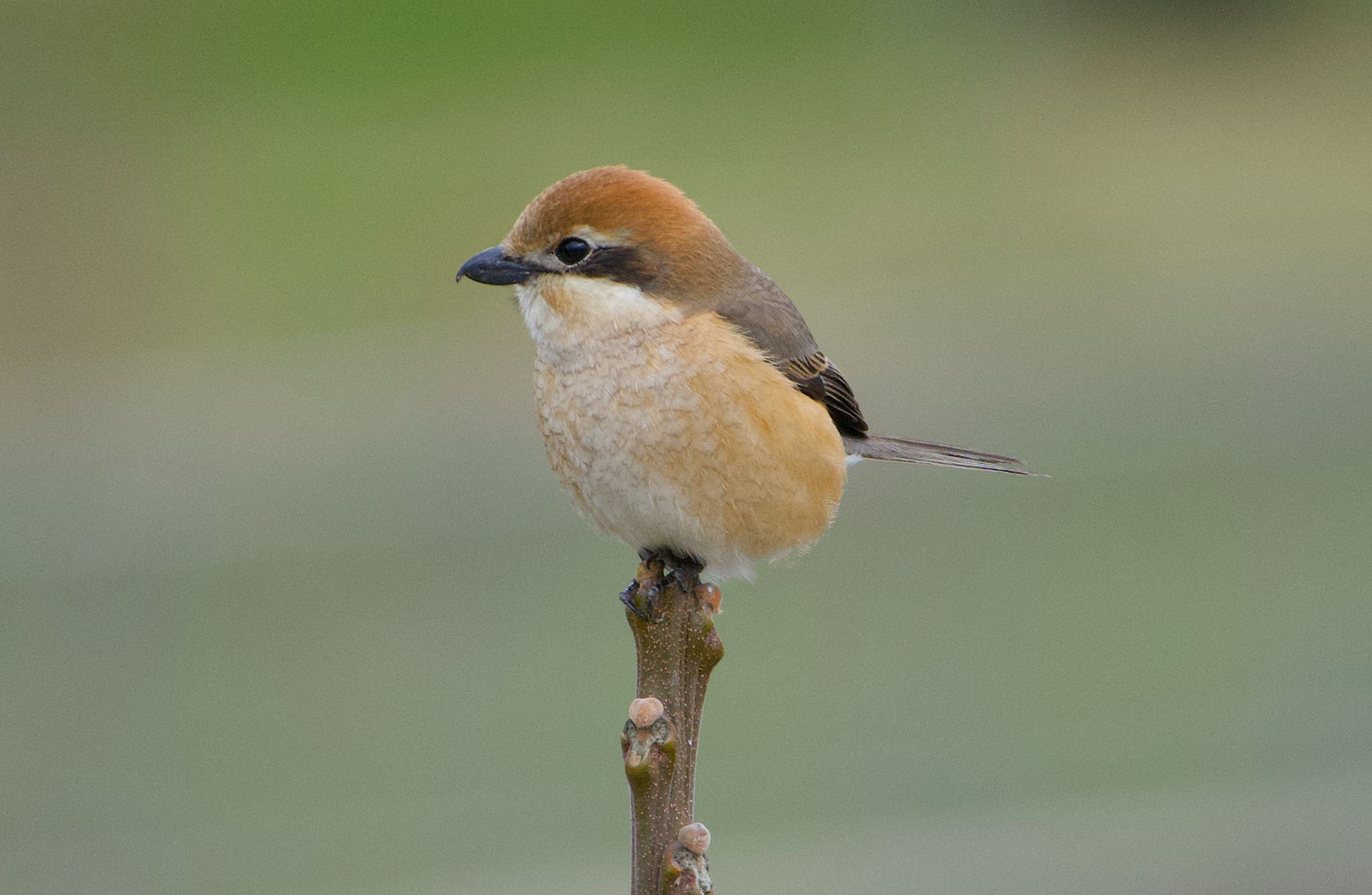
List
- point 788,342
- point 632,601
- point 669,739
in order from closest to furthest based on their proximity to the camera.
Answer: point 669,739, point 632,601, point 788,342

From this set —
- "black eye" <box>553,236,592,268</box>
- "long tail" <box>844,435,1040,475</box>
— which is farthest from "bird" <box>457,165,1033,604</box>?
"long tail" <box>844,435,1040,475</box>

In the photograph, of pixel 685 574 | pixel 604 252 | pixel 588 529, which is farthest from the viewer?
pixel 588 529

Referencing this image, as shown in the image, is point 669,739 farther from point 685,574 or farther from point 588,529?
point 588,529

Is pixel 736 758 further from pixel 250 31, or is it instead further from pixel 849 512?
pixel 250 31

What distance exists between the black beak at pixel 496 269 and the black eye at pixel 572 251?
0.06 metres

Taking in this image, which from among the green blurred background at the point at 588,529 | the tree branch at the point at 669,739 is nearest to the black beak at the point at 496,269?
the tree branch at the point at 669,739

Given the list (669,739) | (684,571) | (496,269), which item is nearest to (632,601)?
(684,571)

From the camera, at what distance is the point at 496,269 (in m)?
2.72

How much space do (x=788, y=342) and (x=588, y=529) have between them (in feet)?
14.9

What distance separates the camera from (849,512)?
8.09m

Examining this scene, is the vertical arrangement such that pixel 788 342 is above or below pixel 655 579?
above

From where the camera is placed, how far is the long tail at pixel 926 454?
3477 millimetres

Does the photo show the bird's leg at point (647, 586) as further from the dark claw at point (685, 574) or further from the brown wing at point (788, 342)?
the brown wing at point (788, 342)

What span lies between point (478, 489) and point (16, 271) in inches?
214
